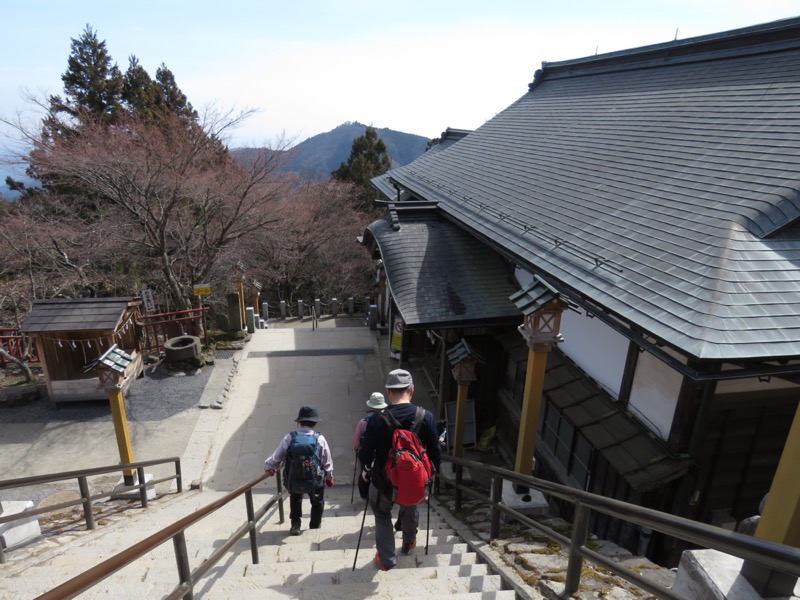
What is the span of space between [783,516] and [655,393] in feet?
8.03

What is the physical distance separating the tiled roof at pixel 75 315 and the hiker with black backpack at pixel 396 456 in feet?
27.7

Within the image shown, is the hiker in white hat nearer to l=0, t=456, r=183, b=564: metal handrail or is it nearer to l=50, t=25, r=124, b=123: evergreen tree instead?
l=0, t=456, r=183, b=564: metal handrail

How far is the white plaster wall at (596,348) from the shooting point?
19.3ft

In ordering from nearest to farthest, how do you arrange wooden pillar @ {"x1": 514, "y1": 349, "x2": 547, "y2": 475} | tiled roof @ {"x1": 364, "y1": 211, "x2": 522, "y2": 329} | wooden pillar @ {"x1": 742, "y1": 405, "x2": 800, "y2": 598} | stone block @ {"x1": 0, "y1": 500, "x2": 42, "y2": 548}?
1. wooden pillar @ {"x1": 742, "y1": 405, "x2": 800, "y2": 598}
2. stone block @ {"x1": 0, "y1": 500, "x2": 42, "y2": 548}
3. wooden pillar @ {"x1": 514, "y1": 349, "x2": 547, "y2": 475}
4. tiled roof @ {"x1": 364, "y1": 211, "x2": 522, "y2": 329}

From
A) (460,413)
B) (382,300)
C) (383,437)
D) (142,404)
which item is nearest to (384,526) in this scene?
(383,437)

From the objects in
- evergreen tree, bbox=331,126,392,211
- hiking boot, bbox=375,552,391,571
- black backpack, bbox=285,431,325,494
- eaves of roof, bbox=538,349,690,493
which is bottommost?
hiking boot, bbox=375,552,391,571

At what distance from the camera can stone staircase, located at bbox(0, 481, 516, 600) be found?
144 inches

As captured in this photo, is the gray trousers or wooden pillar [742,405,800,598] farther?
the gray trousers

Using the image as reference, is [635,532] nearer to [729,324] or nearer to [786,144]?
[729,324]

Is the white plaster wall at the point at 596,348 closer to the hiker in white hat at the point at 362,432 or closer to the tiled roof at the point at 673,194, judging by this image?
the tiled roof at the point at 673,194

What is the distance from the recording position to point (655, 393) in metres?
5.21

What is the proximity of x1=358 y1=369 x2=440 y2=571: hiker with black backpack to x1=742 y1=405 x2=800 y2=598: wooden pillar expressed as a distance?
2290 mm

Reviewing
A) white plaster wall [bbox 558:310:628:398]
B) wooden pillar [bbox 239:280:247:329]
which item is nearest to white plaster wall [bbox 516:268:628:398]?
white plaster wall [bbox 558:310:628:398]

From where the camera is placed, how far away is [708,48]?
31.0 feet
